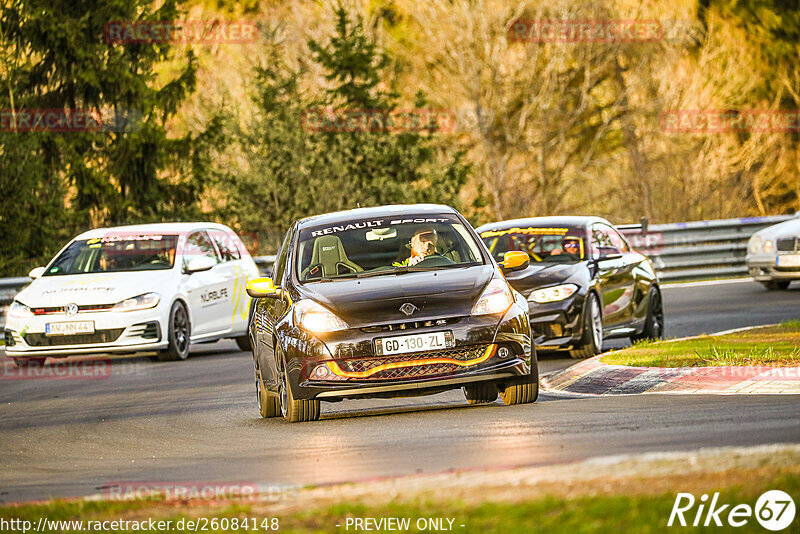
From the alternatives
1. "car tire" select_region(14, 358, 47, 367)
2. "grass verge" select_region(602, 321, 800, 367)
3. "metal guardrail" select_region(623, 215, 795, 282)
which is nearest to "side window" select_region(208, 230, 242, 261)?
"car tire" select_region(14, 358, 47, 367)

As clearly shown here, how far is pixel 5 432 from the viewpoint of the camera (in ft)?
41.6

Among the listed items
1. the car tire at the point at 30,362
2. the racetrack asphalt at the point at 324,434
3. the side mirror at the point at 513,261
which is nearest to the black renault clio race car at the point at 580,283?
the racetrack asphalt at the point at 324,434

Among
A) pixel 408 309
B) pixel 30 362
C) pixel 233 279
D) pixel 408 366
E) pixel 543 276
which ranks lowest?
pixel 30 362

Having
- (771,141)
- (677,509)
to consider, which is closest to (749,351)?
(677,509)

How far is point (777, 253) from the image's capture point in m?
25.3

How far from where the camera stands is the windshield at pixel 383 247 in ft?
40.2

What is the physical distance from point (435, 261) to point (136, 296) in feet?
24.1

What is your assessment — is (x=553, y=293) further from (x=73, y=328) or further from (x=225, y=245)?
(x=225, y=245)

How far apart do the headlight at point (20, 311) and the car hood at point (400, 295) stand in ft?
25.4

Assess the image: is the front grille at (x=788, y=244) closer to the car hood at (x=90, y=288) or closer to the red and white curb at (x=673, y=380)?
the car hood at (x=90, y=288)

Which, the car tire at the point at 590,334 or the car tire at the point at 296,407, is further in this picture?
the car tire at the point at 590,334

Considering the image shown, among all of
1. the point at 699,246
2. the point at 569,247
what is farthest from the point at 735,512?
the point at 699,246

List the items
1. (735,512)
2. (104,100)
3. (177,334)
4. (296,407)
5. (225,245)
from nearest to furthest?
1. (735,512)
2. (296,407)
3. (177,334)
4. (225,245)
5. (104,100)

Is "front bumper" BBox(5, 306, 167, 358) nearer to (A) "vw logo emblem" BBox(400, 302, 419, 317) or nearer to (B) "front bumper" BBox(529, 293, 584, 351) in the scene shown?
(B) "front bumper" BBox(529, 293, 584, 351)
